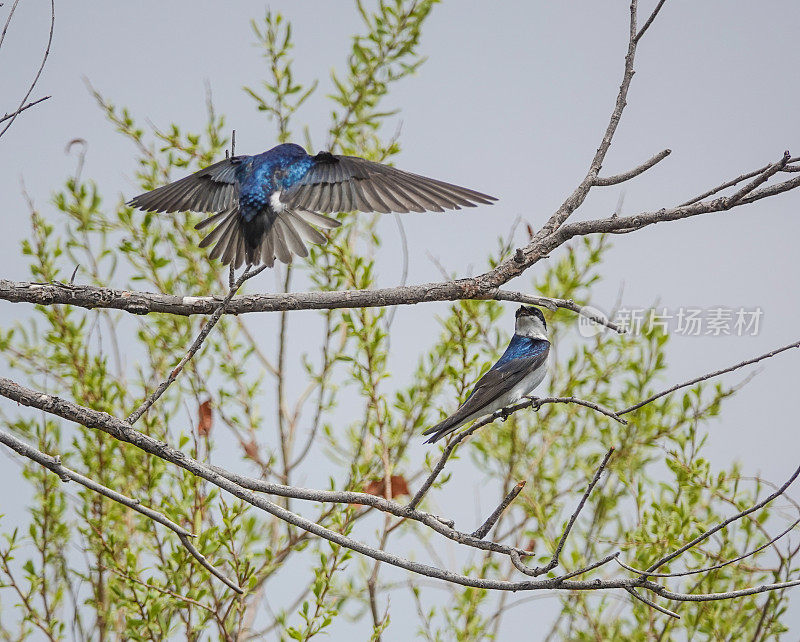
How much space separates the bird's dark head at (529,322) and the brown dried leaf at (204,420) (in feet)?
3.65

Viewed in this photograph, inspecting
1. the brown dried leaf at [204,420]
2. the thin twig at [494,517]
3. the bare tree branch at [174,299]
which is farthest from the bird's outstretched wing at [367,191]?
the thin twig at [494,517]

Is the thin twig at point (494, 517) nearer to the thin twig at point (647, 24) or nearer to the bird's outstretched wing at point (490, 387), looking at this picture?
the bird's outstretched wing at point (490, 387)

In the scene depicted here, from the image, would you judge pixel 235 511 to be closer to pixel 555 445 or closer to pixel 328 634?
pixel 328 634

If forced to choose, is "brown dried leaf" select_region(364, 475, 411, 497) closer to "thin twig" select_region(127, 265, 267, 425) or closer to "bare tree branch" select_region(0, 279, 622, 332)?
"bare tree branch" select_region(0, 279, 622, 332)

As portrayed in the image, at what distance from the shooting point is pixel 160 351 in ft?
10.9

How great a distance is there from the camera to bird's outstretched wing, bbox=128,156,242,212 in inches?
117

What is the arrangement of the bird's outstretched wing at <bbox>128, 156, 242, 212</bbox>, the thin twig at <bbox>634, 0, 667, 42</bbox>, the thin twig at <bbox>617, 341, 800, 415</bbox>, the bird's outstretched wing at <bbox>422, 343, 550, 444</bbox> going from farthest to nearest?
the bird's outstretched wing at <bbox>128, 156, 242, 212</bbox> < the bird's outstretched wing at <bbox>422, 343, 550, 444</bbox> < the thin twig at <bbox>634, 0, 667, 42</bbox> < the thin twig at <bbox>617, 341, 800, 415</bbox>

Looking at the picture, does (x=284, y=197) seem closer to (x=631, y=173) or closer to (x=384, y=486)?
(x=384, y=486)

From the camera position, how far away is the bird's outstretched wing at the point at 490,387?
2324 mm

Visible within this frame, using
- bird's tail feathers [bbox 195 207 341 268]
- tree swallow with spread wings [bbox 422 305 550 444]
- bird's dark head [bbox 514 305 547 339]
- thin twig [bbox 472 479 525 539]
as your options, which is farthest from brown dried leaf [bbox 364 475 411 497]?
thin twig [bbox 472 479 525 539]

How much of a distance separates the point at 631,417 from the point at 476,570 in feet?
2.68

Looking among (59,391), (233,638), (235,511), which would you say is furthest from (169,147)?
(233,638)

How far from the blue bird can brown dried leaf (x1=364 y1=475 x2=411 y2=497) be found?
82 cm

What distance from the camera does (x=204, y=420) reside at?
267cm
